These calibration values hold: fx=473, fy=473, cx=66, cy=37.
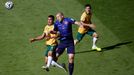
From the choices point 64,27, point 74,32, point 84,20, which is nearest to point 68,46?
point 64,27

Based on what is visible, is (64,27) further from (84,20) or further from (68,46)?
(84,20)

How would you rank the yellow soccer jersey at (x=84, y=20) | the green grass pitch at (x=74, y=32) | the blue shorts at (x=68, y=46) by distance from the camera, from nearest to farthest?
1. the blue shorts at (x=68, y=46)
2. the green grass pitch at (x=74, y=32)
3. the yellow soccer jersey at (x=84, y=20)

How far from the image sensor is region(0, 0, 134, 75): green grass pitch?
765 inches

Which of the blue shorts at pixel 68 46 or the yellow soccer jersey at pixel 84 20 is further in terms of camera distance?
the yellow soccer jersey at pixel 84 20

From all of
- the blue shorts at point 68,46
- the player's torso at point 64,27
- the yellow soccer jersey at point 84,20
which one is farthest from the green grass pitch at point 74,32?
the player's torso at point 64,27

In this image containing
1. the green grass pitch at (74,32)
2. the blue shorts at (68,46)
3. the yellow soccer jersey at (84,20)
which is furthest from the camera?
the yellow soccer jersey at (84,20)

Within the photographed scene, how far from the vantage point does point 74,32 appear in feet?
76.2

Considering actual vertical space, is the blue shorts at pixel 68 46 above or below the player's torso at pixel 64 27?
below

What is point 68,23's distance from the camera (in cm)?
1844

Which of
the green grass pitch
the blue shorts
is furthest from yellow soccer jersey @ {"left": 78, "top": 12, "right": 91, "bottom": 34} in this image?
the blue shorts

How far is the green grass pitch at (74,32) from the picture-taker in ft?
63.8

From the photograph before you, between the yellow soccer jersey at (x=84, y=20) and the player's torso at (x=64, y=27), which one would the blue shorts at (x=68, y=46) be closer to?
the player's torso at (x=64, y=27)

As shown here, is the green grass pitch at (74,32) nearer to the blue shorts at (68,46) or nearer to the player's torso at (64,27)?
the blue shorts at (68,46)

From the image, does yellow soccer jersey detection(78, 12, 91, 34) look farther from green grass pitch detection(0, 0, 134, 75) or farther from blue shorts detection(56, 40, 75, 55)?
blue shorts detection(56, 40, 75, 55)
